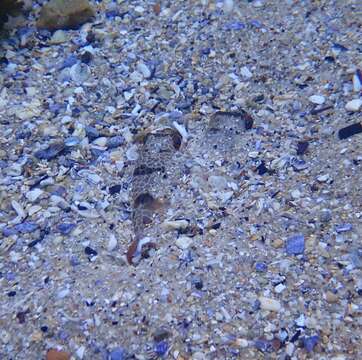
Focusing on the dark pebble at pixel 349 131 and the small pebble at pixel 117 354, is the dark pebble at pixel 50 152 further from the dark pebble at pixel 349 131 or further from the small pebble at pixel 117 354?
the dark pebble at pixel 349 131

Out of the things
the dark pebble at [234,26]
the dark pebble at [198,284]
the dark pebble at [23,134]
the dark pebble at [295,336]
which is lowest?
the dark pebble at [295,336]

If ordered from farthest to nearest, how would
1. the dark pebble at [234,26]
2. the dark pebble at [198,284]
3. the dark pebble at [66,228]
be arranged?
1. the dark pebble at [234,26]
2. the dark pebble at [66,228]
3. the dark pebble at [198,284]

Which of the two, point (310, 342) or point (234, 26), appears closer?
point (310, 342)

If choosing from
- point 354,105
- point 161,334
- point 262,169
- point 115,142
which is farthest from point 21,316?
point 354,105

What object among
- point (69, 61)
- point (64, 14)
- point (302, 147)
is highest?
point (64, 14)

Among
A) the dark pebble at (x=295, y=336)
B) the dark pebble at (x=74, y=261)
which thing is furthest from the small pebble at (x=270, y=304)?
the dark pebble at (x=74, y=261)

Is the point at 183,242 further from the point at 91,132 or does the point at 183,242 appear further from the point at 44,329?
the point at 91,132
